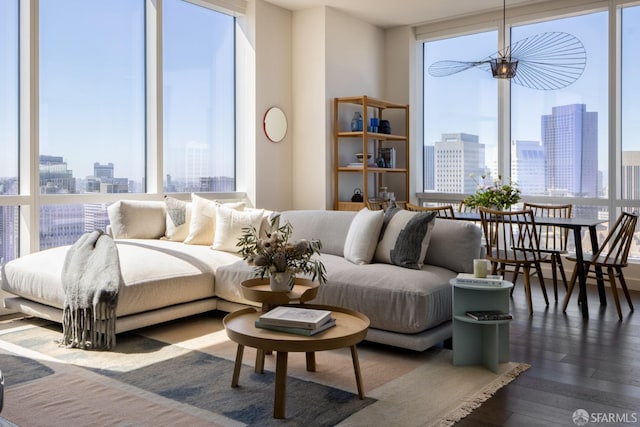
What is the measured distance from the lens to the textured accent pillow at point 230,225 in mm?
4747


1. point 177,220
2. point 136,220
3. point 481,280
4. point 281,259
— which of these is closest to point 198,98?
point 177,220

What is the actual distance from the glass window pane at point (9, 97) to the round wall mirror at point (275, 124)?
99.5 inches

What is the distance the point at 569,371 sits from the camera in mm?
3100

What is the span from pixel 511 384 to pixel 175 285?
7.48ft

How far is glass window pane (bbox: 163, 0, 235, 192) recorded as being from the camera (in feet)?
18.6

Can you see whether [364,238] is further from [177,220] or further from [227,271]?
[177,220]

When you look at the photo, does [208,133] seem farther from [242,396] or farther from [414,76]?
[242,396]

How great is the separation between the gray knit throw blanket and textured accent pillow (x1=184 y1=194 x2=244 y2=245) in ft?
3.77

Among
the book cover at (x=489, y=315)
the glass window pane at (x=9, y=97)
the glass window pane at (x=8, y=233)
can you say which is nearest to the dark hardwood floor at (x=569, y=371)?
the book cover at (x=489, y=315)

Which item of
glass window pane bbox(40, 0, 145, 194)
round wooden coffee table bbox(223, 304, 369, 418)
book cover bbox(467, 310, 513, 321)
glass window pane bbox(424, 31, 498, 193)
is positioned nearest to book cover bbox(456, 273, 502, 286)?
book cover bbox(467, 310, 513, 321)

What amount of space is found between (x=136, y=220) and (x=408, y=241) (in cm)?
241

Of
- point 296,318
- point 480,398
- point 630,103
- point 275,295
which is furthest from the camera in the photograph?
point 630,103

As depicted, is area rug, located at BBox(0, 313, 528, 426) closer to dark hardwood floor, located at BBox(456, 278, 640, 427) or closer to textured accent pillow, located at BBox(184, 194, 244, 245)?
dark hardwood floor, located at BBox(456, 278, 640, 427)

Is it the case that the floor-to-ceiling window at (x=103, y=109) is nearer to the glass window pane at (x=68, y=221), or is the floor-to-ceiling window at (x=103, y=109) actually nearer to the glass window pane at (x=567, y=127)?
the glass window pane at (x=68, y=221)
